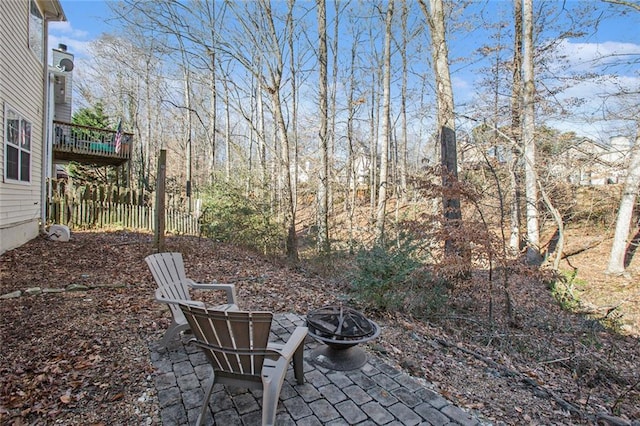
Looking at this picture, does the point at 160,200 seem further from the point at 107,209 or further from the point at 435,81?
the point at 435,81

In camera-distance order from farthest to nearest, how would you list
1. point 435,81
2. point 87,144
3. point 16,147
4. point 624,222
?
point 87,144 → point 624,222 → point 435,81 → point 16,147

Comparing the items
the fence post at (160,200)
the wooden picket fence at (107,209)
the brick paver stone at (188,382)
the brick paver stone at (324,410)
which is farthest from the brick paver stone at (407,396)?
the wooden picket fence at (107,209)

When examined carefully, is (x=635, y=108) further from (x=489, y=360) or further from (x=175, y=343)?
(x=175, y=343)

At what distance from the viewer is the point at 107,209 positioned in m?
10.5

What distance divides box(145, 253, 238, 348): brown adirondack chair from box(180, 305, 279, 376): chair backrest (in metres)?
0.99

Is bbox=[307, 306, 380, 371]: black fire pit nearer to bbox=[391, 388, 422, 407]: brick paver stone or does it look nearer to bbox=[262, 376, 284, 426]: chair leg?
bbox=[391, 388, 422, 407]: brick paver stone

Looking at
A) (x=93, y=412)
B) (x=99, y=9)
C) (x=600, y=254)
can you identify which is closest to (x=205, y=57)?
(x=99, y=9)

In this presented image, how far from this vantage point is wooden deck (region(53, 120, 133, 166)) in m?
12.1

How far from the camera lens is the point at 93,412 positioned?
2.31 meters

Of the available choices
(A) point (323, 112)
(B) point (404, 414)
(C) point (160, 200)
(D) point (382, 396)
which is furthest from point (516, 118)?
(B) point (404, 414)

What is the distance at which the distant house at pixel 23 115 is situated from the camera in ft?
20.4

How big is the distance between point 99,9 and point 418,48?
11.8m

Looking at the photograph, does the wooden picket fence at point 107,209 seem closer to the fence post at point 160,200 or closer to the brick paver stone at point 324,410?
the fence post at point 160,200

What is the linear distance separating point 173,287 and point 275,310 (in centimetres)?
153
